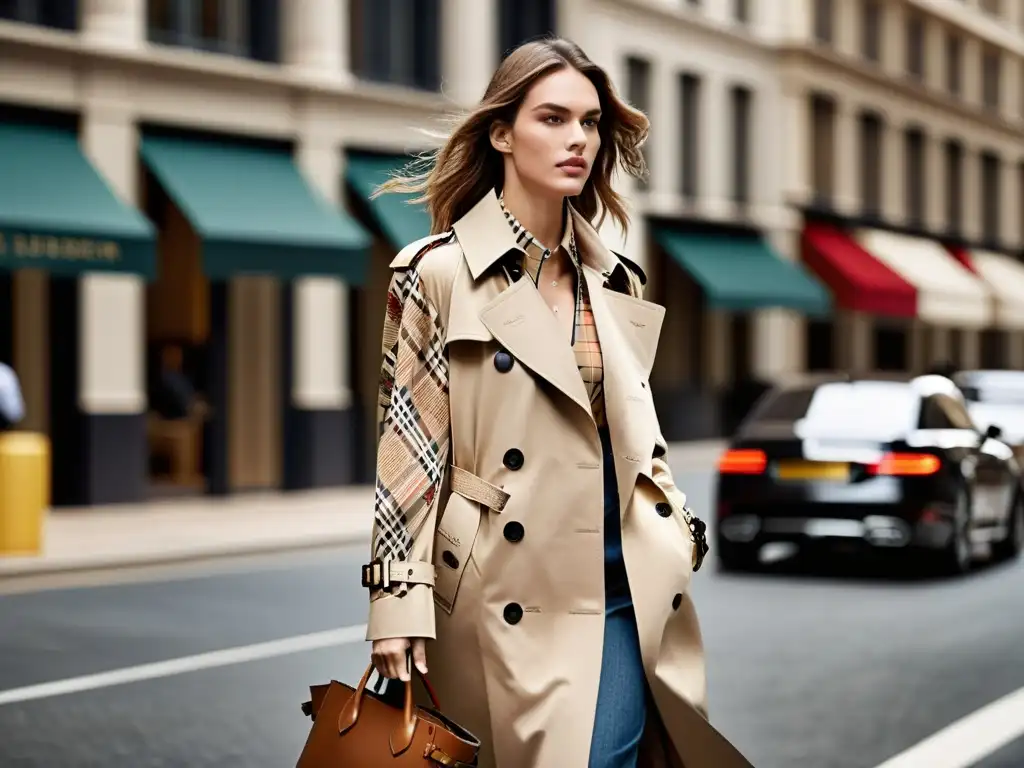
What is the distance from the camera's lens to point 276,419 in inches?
899

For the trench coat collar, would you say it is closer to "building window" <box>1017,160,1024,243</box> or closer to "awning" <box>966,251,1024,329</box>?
"awning" <box>966,251,1024,329</box>

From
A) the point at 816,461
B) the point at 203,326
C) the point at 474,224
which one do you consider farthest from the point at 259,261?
the point at 474,224

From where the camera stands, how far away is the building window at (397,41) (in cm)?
2459

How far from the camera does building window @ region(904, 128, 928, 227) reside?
148 feet

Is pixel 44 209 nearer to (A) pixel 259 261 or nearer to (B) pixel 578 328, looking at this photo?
(A) pixel 259 261

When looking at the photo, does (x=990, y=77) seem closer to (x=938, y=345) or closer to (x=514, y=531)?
(x=938, y=345)

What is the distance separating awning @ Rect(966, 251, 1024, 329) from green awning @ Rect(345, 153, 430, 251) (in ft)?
82.3

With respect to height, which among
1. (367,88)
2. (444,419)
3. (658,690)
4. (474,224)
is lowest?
(658,690)

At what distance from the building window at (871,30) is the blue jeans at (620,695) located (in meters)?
39.5

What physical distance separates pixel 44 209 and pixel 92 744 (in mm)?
12178

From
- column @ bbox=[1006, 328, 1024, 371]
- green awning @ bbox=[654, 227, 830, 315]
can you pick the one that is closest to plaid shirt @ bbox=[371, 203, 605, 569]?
green awning @ bbox=[654, 227, 830, 315]

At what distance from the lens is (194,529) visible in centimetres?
1759

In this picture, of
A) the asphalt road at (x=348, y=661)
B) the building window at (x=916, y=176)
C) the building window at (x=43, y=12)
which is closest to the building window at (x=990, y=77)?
the building window at (x=916, y=176)

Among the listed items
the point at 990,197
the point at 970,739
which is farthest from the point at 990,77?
the point at 970,739
